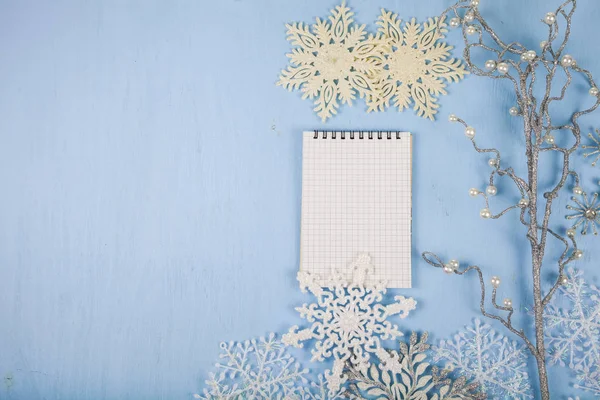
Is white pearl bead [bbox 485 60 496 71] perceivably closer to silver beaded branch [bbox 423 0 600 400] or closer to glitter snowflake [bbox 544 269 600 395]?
silver beaded branch [bbox 423 0 600 400]

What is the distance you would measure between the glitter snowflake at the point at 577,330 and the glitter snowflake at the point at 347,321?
0.39 metres

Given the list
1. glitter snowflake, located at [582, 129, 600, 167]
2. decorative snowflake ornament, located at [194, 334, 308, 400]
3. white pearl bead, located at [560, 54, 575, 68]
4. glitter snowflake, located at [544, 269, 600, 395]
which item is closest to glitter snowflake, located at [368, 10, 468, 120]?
white pearl bead, located at [560, 54, 575, 68]

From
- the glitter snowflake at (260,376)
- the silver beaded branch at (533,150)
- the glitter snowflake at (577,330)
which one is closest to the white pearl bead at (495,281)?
the silver beaded branch at (533,150)

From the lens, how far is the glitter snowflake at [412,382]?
4.43 feet

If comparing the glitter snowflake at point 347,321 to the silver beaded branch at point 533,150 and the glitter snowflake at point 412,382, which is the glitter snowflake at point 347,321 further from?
the silver beaded branch at point 533,150

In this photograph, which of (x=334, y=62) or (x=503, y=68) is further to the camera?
(x=334, y=62)

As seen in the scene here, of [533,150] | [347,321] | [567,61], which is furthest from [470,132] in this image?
[347,321]

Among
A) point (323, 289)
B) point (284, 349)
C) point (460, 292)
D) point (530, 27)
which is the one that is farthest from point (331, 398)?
point (530, 27)

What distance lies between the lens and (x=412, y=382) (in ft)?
4.51

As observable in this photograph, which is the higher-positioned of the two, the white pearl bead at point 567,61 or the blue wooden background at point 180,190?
the white pearl bead at point 567,61

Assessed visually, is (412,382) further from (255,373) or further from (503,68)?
(503,68)

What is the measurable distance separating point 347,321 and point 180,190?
577mm

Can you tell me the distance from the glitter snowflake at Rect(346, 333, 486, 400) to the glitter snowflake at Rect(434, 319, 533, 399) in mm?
36

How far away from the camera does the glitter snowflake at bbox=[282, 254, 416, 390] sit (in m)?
1.36
